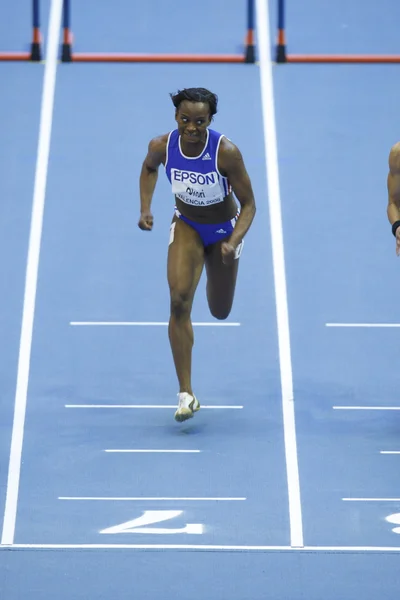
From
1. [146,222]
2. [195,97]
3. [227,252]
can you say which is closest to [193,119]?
[195,97]

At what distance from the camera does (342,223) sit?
13.8 m

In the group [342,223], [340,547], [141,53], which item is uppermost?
[141,53]

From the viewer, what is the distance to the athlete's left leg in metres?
11.2

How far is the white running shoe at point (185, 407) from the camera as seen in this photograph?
1083 centimetres

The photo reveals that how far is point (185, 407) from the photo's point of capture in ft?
35.6

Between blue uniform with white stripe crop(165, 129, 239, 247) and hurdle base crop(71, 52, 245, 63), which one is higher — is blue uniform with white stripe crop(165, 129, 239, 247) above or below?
below

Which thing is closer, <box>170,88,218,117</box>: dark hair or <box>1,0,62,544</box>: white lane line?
<box>1,0,62,544</box>: white lane line

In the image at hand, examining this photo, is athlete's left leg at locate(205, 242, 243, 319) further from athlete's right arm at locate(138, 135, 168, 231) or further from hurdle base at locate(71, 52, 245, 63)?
hurdle base at locate(71, 52, 245, 63)

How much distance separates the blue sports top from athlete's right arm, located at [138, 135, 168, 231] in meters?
0.06

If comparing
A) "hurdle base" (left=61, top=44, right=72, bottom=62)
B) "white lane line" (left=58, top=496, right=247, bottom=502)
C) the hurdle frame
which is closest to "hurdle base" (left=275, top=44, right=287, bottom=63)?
the hurdle frame

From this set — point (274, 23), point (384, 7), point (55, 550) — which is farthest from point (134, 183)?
point (55, 550)

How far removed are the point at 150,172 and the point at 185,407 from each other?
1.68m

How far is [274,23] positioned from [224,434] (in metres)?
6.85

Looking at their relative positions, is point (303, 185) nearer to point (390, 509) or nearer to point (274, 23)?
point (274, 23)
